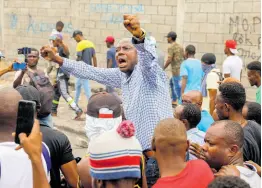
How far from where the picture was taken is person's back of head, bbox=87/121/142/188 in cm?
258

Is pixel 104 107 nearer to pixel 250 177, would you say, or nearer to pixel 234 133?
pixel 234 133

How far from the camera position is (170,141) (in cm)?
291

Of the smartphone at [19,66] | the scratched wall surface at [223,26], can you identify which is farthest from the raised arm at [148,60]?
the scratched wall surface at [223,26]

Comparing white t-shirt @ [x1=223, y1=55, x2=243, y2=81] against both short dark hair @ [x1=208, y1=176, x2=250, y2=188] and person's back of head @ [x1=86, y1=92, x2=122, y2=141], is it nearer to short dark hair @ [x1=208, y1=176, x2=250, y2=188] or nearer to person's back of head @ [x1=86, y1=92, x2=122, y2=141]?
person's back of head @ [x1=86, y1=92, x2=122, y2=141]

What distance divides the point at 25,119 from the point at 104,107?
101 centimetres

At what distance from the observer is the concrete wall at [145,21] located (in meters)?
11.0

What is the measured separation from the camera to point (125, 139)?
269cm

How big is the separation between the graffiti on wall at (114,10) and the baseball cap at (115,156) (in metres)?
10.7

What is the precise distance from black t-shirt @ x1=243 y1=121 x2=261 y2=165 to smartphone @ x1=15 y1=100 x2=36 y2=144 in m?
1.78

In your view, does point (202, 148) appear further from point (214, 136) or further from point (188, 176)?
point (188, 176)

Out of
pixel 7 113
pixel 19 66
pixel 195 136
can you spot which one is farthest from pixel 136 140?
pixel 19 66

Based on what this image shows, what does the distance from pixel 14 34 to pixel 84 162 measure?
1400 cm

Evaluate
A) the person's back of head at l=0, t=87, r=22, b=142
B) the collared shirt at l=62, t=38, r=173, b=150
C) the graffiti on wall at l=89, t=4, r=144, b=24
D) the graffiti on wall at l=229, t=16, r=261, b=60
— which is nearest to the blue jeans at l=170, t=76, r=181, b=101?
the graffiti on wall at l=229, t=16, r=261, b=60

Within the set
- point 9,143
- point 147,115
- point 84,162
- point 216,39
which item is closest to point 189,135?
point 147,115
